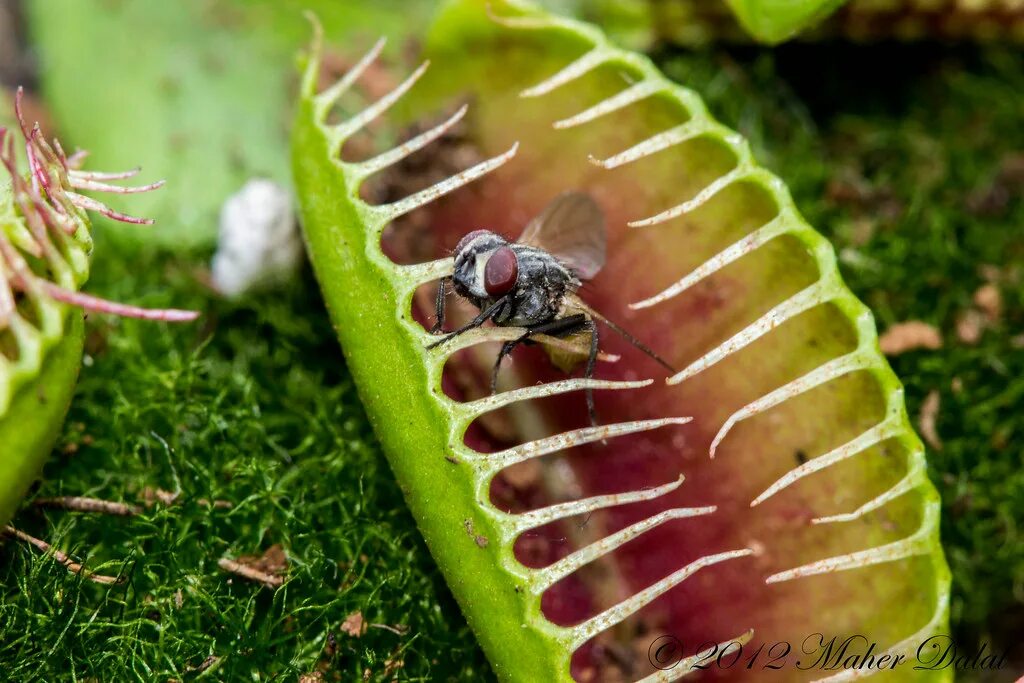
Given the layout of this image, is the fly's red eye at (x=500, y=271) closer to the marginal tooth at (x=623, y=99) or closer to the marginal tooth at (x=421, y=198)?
the marginal tooth at (x=421, y=198)

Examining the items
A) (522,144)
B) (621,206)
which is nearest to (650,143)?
(621,206)

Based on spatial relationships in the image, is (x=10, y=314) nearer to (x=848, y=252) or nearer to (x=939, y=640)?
(x=939, y=640)

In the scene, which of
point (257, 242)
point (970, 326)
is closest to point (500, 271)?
point (257, 242)

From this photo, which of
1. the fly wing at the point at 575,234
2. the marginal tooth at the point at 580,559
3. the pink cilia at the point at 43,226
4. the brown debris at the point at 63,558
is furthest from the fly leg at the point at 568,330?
the brown debris at the point at 63,558

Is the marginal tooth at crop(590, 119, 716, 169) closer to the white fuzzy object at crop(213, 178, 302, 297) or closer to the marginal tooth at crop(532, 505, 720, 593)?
the marginal tooth at crop(532, 505, 720, 593)

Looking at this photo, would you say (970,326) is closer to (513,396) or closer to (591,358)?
(591,358)

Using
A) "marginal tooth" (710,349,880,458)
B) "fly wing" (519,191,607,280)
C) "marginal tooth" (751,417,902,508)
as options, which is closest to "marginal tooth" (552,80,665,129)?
"fly wing" (519,191,607,280)
